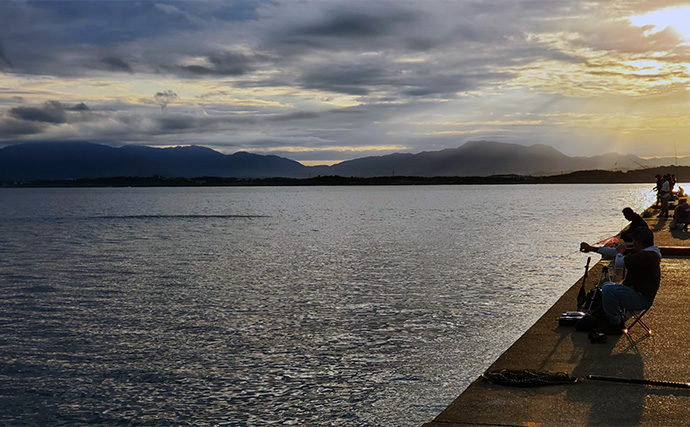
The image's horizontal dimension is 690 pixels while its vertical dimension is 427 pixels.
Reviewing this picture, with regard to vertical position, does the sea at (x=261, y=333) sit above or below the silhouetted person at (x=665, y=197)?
below

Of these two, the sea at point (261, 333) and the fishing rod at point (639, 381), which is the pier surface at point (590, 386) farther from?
the sea at point (261, 333)

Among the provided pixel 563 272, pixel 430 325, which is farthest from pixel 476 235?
pixel 430 325

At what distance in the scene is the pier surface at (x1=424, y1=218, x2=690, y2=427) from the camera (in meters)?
7.04

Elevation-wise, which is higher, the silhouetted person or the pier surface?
the silhouetted person

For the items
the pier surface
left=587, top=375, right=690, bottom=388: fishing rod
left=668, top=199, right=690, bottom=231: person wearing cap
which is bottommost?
the pier surface

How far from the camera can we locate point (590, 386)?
8086mm

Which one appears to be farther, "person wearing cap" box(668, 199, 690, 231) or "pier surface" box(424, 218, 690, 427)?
"person wearing cap" box(668, 199, 690, 231)

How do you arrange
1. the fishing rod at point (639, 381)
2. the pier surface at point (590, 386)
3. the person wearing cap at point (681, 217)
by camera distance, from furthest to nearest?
the person wearing cap at point (681, 217) → the fishing rod at point (639, 381) → the pier surface at point (590, 386)

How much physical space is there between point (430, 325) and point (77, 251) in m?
Result: 26.8

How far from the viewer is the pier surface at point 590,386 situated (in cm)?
704

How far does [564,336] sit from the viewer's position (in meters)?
10.9

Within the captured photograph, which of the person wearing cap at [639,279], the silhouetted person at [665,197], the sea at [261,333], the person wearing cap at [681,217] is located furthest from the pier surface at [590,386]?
the silhouetted person at [665,197]

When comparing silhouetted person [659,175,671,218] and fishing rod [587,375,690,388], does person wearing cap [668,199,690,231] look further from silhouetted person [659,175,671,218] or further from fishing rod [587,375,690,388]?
fishing rod [587,375,690,388]

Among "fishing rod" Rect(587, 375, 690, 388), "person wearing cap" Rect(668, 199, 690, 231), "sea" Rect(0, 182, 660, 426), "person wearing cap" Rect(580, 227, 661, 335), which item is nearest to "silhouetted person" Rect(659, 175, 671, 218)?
"person wearing cap" Rect(668, 199, 690, 231)
